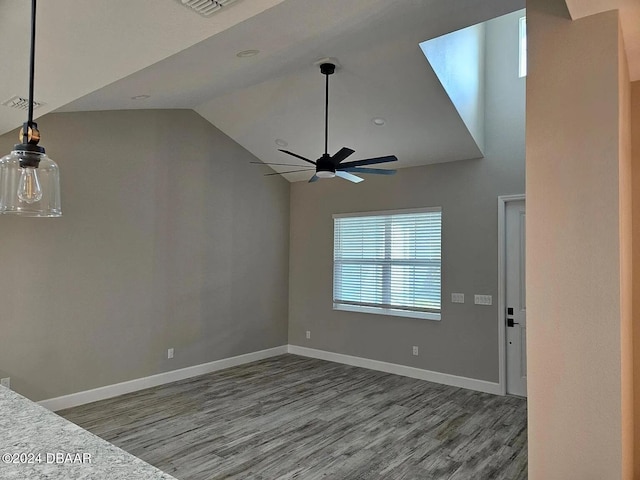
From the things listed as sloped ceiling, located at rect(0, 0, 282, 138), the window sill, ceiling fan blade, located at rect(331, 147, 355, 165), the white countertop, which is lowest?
the window sill

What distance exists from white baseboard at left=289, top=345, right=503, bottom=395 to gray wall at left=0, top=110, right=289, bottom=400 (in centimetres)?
71

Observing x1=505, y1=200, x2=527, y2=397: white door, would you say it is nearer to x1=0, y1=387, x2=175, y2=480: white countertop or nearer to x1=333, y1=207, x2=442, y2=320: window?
x1=333, y1=207, x2=442, y2=320: window

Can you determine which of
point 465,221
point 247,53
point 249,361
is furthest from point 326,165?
point 249,361

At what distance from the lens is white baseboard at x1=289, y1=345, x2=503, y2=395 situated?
5.08 m

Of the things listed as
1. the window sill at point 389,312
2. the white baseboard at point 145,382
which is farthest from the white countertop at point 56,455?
the window sill at point 389,312

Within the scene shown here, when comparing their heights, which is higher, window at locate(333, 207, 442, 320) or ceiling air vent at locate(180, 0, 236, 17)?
ceiling air vent at locate(180, 0, 236, 17)

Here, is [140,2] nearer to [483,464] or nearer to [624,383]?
[624,383]

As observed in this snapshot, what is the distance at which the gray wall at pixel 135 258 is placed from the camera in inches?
165

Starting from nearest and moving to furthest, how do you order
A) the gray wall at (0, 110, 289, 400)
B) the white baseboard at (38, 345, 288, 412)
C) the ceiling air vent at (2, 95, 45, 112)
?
the ceiling air vent at (2, 95, 45, 112), the gray wall at (0, 110, 289, 400), the white baseboard at (38, 345, 288, 412)

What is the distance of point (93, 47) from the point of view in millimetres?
2246

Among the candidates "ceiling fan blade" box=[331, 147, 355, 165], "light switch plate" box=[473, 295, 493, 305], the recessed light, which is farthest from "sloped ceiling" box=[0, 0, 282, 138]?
"light switch plate" box=[473, 295, 493, 305]

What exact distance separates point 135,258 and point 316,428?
2799 millimetres

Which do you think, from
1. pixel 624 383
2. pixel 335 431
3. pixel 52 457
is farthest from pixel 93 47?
pixel 335 431

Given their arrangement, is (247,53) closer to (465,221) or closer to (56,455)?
(56,455)
